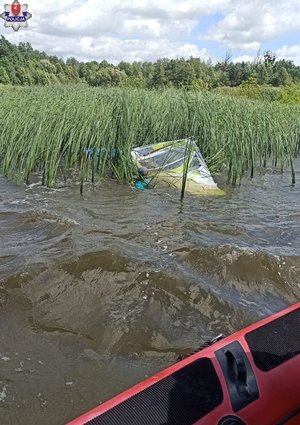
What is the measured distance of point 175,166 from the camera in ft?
25.6

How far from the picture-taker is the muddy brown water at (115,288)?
282cm

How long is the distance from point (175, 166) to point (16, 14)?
16.9m

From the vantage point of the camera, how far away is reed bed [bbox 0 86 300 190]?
7.14 meters

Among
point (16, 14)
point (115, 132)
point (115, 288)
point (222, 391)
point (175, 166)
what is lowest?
point (115, 288)

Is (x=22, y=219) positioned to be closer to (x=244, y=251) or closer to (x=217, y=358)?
(x=244, y=251)

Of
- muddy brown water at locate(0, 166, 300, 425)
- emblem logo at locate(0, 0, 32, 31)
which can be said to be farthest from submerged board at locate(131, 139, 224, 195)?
emblem logo at locate(0, 0, 32, 31)

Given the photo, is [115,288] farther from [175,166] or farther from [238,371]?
[175,166]

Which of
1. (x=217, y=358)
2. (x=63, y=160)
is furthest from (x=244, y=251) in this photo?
(x=63, y=160)

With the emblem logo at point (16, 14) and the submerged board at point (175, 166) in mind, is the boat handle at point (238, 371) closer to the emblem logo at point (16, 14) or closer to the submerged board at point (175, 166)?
the submerged board at point (175, 166)

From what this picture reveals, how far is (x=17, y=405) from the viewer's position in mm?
2527

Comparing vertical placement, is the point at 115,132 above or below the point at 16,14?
below

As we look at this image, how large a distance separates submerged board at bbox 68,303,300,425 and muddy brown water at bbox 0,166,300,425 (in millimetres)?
873

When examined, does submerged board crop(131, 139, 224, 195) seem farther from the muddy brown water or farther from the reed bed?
the muddy brown water

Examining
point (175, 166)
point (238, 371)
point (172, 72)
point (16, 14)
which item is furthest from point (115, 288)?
point (172, 72)
